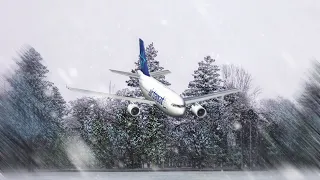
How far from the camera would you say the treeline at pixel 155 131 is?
7919cm

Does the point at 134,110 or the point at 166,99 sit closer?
the point at 166,99

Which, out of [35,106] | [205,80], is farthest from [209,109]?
[35,106]

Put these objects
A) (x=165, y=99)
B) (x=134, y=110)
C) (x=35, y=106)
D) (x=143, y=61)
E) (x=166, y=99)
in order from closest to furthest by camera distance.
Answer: (x=166, y=99) < (x=165, y=99) < (x=134, y=110) < (x=143, y=61) < (x=35, y=106)

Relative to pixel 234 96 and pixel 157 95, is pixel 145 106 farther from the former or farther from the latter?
pixel 157 95

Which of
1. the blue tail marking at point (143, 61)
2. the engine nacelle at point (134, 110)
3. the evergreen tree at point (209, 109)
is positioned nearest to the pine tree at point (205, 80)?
the evergreen tree at point (209, 109)

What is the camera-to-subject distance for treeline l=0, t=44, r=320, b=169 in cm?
7919

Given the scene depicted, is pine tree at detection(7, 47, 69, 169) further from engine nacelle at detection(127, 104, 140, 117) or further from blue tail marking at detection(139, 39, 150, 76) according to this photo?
engine nacelle at detection(127, 104, 140, 117)

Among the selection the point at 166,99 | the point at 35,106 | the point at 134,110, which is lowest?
the point at 134,110

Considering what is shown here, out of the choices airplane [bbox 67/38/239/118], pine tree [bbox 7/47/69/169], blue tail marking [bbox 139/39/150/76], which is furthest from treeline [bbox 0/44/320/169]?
airplane [bbox 67/38/239/118]

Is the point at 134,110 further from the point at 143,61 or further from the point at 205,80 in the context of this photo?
the point at 205,80

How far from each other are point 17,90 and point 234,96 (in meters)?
32.1

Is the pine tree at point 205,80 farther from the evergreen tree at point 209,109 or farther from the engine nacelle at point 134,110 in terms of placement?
the engine nacelle at point 134,110

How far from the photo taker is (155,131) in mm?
79688

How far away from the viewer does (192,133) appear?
83000 millimetres
